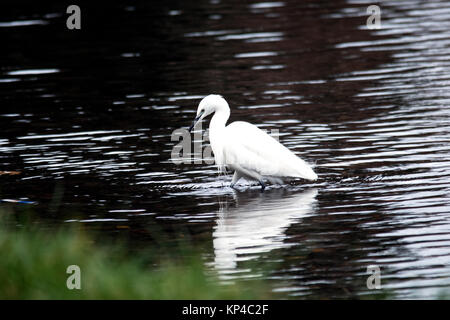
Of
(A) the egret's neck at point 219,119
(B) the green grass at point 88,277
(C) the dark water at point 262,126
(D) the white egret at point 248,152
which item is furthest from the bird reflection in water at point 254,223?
(A) the egret's neck at point 219,119

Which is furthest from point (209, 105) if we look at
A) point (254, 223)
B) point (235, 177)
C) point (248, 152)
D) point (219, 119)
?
point (254, 223)

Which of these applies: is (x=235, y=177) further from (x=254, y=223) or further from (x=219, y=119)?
(x=254, y=223)

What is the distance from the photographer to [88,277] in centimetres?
785

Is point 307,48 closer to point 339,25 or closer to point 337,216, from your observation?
point 339,25

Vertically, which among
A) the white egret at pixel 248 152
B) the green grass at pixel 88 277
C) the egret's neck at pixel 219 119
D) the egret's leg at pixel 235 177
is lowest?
the green grass at pixel 88 277

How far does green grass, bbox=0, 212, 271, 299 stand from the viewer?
757cm

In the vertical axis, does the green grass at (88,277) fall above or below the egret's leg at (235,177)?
below

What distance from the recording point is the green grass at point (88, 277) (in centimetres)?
757

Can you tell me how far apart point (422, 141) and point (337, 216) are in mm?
4186

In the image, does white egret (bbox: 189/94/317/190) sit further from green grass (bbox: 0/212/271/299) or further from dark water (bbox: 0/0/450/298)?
green grass (bbox: 0/212/271/299)

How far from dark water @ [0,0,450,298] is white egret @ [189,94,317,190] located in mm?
317

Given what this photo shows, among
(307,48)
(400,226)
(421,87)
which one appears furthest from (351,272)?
(307,48)

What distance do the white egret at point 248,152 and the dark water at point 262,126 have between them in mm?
317

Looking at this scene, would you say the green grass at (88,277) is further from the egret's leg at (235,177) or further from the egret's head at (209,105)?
the egret's head at (209,105)
